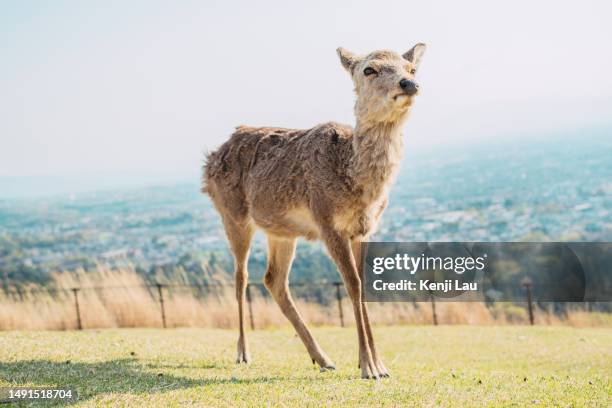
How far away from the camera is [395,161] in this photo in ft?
26.6

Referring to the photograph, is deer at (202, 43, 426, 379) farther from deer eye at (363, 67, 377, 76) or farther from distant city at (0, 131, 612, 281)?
distant city at (0, 131, 612, 281)

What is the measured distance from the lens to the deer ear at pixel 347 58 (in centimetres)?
842

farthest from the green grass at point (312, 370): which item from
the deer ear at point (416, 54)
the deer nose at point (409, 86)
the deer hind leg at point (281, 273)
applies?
the deer ear at point (416, 54)

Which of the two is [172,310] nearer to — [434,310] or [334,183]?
[434,310]

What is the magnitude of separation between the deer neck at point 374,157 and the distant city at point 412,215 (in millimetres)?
21833

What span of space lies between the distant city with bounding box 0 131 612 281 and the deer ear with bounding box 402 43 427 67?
21504mm

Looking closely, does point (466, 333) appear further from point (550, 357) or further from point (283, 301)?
point (283, 301)

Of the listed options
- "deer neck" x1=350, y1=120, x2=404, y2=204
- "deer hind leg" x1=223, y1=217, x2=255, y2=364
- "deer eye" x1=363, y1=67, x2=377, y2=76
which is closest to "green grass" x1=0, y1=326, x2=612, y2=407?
"deer hind leg" x1=223, y1=217, x2=255, y2=364

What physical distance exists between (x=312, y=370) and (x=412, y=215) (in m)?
50.3

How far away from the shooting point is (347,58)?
334 inches

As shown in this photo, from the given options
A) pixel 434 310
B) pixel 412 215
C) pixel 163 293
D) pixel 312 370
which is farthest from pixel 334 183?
pixel 412 215

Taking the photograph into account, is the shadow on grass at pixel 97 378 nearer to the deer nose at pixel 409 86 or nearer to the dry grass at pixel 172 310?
the deer nose at pixel 409 86

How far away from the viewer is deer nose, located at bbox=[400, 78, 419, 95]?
7324 mm

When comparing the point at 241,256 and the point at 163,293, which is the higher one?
the point at 241,256
